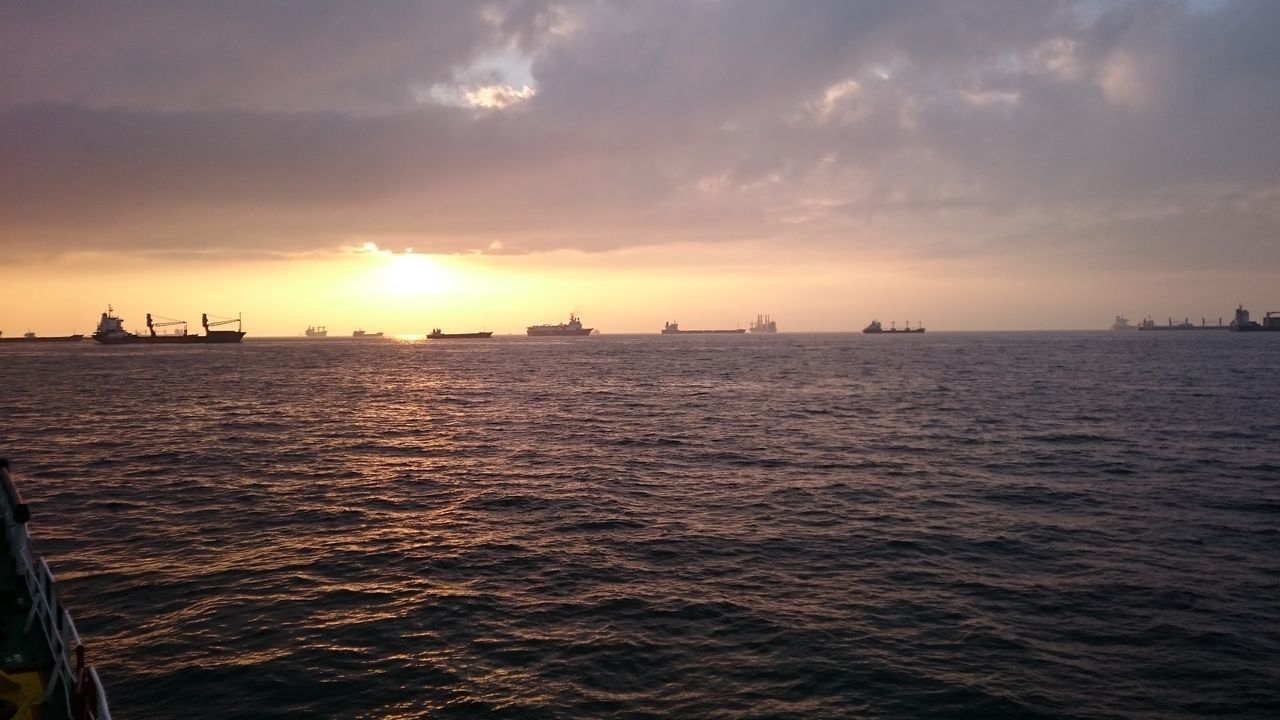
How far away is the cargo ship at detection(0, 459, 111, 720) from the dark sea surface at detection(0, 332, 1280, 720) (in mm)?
3225

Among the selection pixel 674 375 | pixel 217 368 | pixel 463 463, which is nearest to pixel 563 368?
pixel 674 375

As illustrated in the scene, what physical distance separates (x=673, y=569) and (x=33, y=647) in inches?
595

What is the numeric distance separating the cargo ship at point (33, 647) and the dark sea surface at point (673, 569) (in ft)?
10.6

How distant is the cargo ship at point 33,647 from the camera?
31.9 feet

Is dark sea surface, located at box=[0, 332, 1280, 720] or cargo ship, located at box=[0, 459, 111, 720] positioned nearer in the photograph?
cargo ship, located at box=[0, 459, 111, 720]

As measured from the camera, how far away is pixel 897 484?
34156 mm

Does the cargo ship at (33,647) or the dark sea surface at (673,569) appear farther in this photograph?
the dark sea surface at (673,569)

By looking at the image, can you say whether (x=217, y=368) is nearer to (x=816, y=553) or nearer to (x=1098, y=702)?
(x=816, y=553)

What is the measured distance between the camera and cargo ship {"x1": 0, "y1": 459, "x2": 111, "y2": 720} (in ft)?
31.9

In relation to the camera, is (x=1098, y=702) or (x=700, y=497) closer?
(x=1098, y=702)

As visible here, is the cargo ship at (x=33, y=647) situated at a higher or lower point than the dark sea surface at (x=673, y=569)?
higher

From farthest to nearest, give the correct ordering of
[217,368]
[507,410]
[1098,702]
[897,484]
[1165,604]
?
[217,368] < [507,410] < [897,484] < [1165,604] < [1098,702]

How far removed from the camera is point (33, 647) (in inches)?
441

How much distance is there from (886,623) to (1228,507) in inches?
820
